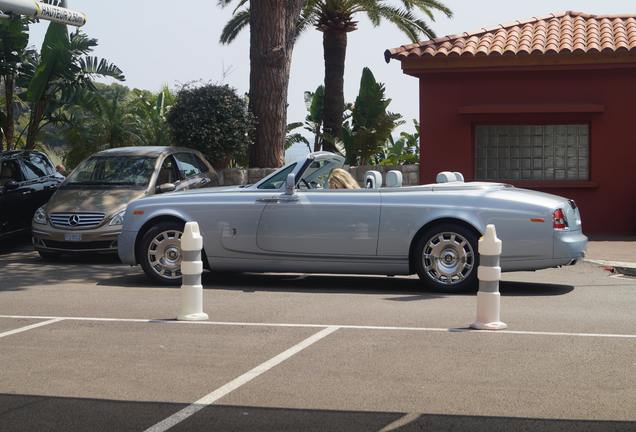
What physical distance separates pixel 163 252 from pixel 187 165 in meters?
5.08

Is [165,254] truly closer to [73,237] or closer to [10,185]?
[73,237]

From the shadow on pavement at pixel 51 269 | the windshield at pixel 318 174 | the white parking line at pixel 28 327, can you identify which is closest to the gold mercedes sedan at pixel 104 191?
the shadow on pavement at pixel 51 269

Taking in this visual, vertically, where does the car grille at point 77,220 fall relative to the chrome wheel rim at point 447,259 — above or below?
above

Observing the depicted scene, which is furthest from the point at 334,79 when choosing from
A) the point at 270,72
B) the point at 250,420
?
the point at 250,420

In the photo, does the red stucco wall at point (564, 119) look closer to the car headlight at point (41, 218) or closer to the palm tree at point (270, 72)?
the palm tree at point (270, 72)

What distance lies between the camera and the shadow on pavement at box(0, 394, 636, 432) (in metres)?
5.81

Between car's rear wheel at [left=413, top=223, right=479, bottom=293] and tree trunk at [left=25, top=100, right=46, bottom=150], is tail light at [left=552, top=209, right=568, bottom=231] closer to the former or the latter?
car's rear wheel at [left=413, top=223, right=479, bottom=293]

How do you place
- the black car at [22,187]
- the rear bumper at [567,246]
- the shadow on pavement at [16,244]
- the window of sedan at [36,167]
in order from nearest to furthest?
the rear bumper at [567,246] < the black car at [22,187] < the shadow on pavement at [16,244] < the window of sedan at [36,167]

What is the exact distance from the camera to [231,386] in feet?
22.5

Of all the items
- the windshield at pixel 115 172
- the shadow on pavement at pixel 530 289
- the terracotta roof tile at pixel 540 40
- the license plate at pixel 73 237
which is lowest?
the shadow on pavement at pixel 530 289

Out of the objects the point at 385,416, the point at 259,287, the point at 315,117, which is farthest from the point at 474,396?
the point at 315,117

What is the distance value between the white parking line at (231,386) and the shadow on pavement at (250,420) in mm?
54

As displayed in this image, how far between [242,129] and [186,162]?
356cm

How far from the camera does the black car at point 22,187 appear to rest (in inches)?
666
